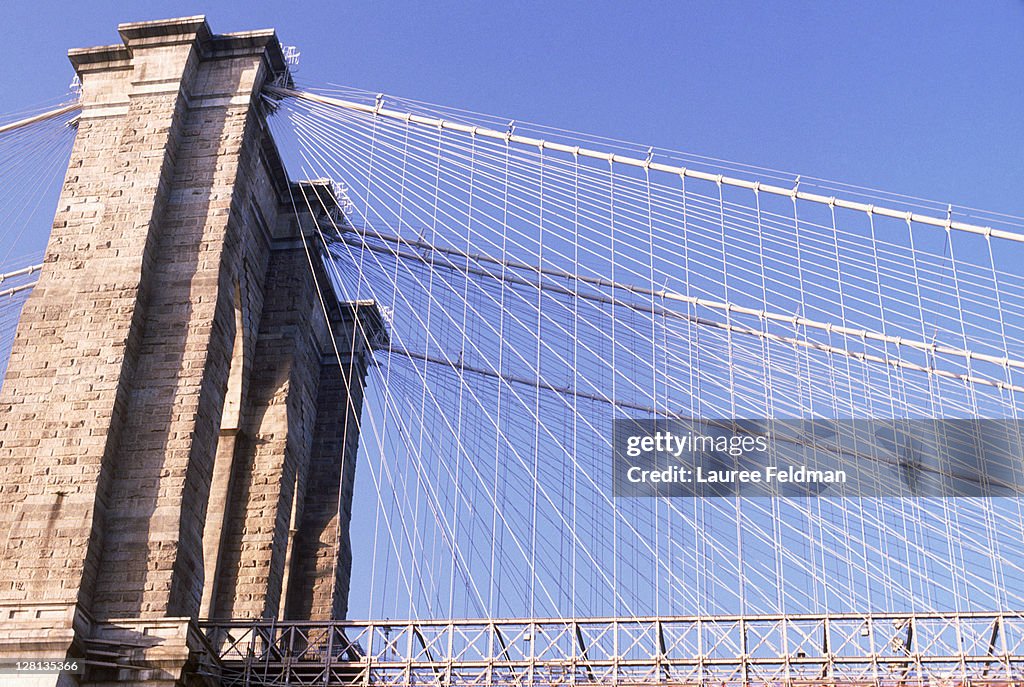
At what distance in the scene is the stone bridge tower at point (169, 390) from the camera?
78.3 ft

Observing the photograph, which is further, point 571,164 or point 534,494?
point 571,164

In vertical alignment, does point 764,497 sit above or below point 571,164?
below

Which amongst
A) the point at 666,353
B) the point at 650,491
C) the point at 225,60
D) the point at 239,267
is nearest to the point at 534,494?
the point at 650,491

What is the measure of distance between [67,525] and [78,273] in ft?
18.3

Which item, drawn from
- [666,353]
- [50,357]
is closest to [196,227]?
[50,357]

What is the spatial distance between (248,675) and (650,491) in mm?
9916

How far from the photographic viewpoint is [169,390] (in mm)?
26109

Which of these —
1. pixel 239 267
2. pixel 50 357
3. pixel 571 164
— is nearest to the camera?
pixel 50 357

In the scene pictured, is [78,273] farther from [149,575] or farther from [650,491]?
[650,491]

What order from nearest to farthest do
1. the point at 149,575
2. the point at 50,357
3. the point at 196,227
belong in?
the point at 149,575 < the point at 50,357 < the point at 196,227

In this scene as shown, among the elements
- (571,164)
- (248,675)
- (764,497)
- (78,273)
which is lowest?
(248,675)

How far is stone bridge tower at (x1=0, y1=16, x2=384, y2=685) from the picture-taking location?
23875 millimetres

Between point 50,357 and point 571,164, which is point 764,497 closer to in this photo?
point 571,164

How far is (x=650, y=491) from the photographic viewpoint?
99.7 ft
